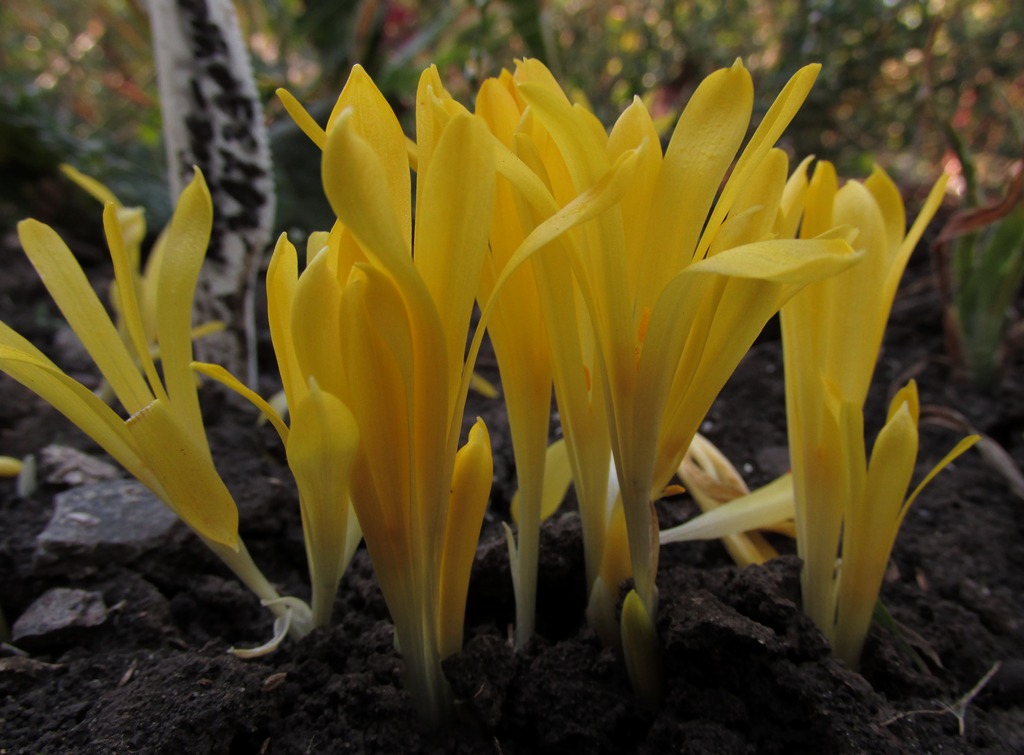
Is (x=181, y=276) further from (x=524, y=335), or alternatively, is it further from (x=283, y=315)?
(x=524, y=335)

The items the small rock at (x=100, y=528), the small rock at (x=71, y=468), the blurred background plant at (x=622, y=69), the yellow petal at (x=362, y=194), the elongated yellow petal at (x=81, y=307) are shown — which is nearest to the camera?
the yellow petal at (x=362, y=194)

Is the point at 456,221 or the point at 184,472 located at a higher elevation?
the point at 456,221

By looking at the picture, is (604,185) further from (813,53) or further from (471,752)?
(813,53)

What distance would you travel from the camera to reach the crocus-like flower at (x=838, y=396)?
0.63m

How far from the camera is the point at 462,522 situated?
0.58 metres

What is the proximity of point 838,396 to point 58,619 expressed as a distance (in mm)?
741

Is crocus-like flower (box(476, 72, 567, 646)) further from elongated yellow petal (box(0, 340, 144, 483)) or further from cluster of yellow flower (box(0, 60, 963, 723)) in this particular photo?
elongated yellow petal (box(0, 340, 144, 483))

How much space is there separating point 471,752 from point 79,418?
38 centimetres

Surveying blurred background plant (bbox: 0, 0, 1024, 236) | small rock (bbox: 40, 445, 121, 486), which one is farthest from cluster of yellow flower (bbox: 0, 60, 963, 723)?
blurred background plant (bbox: 0, 0, 1024, 236)

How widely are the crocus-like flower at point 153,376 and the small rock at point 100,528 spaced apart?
0.91 ft

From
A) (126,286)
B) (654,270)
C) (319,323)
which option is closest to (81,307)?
(126,286)

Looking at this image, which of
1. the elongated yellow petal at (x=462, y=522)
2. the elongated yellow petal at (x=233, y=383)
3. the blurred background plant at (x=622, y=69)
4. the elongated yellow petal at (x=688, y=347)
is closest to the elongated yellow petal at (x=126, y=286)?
the elongated yellow petal at (x=233, y=383)

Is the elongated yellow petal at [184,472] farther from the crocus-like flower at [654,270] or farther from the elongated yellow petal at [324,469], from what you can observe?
the crocus-like flower at [654,270]

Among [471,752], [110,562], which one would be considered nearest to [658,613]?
[471,752]
